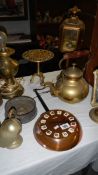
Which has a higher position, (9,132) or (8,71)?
(8,71)

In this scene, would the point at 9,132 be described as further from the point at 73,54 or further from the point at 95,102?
the point at 73,54

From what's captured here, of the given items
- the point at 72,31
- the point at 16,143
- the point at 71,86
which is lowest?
the point at 16,143

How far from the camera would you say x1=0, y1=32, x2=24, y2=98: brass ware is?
0.98m

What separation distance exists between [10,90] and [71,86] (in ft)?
1.13

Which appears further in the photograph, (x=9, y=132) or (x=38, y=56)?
(x=38, y=56)

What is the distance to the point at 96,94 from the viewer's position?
3.41 ft

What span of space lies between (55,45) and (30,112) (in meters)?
1.64

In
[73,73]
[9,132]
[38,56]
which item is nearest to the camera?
[9,132]

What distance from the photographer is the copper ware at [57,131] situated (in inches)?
32.7

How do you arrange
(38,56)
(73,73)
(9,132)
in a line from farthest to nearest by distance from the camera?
(38,56) → (73,73) → (9,132)

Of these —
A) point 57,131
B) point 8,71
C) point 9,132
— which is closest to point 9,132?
point 9,132

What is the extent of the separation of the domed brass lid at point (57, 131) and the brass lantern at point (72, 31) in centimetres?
42

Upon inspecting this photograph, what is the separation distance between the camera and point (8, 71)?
1040 millimetres

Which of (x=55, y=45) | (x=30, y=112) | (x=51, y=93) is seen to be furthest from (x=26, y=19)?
(x=30, y=112)
